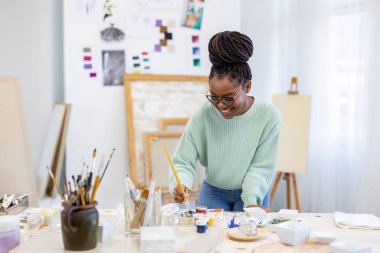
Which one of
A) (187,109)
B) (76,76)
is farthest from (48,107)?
(187,109)

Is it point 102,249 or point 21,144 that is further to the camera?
point 21,144

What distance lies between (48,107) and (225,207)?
7.06 feet

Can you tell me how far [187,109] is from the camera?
4.30 metres

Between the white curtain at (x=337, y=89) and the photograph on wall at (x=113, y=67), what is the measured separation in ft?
4.69

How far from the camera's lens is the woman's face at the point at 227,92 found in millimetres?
2283

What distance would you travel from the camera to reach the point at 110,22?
411cm

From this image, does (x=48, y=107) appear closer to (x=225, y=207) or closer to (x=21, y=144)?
(x=21, y=144)

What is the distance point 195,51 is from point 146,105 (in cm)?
62

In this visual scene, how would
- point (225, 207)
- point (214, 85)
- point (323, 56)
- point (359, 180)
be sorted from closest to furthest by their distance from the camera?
point (214, 85) < point (225, 207) < point (359, 180) < point (323, 56)

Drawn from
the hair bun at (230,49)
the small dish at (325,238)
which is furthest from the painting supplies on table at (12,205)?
the small dish at (325,238)

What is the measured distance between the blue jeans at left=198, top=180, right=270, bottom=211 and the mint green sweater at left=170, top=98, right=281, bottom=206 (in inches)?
1.5

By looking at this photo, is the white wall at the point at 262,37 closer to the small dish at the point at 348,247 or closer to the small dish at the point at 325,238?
the small dish at the point at 325,238

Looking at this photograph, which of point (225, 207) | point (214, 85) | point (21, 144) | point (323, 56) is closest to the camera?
point (214, 85)

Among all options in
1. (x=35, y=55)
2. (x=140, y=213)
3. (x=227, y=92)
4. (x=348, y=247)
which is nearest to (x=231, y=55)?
(x=227, y=92)
